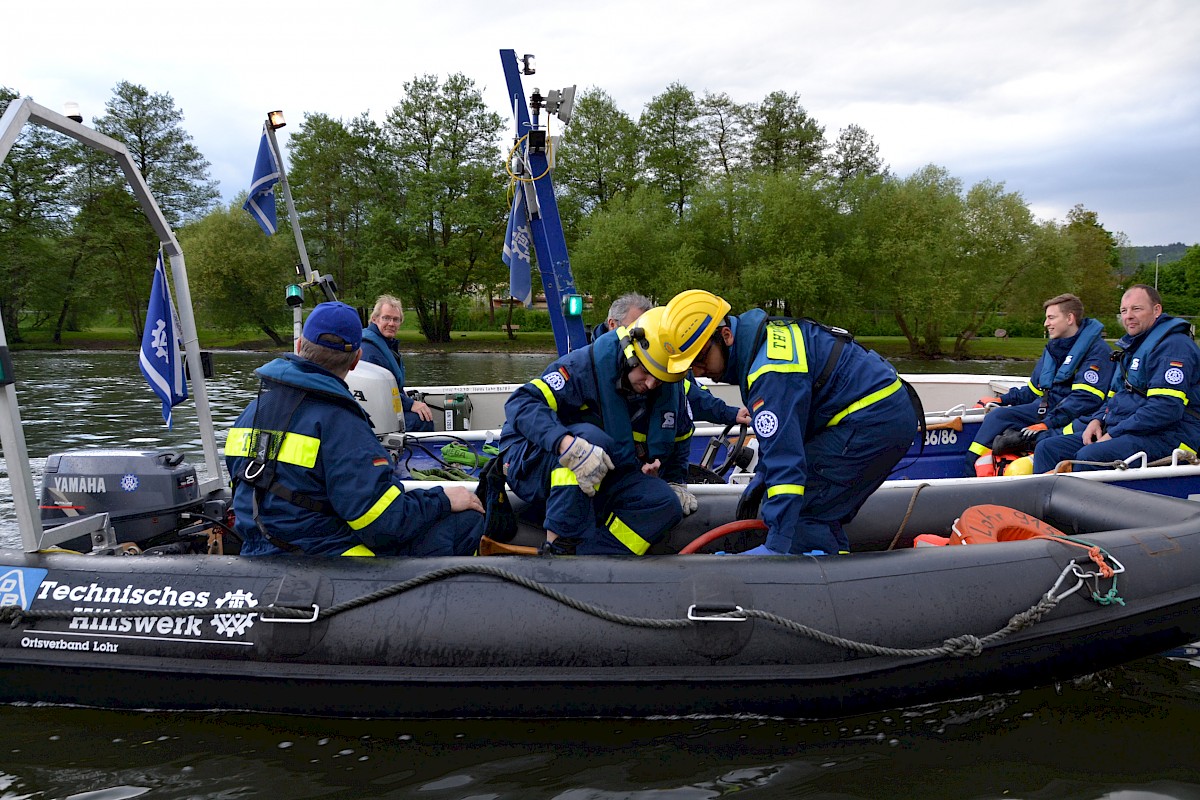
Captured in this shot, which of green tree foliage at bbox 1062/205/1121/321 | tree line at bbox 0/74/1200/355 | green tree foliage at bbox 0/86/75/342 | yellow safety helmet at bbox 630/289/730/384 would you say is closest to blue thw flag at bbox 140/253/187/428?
yellow safety helmet at bbox 630/289/730/384

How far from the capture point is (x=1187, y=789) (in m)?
2.41

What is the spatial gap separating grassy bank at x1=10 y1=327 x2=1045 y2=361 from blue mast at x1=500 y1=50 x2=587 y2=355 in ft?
69.4

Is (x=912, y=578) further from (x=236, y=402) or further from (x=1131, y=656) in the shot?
(x=236, y=402)

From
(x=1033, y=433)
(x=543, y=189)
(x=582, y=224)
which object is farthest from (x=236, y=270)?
(x=1033, y=433)

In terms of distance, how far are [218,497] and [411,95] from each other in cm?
3031

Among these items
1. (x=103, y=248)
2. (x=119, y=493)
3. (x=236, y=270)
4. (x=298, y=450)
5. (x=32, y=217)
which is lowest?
(x=119, y=493)

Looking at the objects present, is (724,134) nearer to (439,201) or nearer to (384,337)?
(439,201)

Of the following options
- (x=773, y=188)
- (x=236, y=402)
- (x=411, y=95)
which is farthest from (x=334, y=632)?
(x=411, y=95)

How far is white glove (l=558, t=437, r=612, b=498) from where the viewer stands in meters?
2.68

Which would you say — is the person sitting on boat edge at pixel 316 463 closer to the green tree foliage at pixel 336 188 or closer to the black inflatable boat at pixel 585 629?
the black inflatable boat at pixel 585 629

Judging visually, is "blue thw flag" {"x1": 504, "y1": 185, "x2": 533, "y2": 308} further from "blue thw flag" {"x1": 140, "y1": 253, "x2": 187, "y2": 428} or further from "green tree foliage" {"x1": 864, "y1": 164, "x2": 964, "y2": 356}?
"green tree foliage" {"x1": 864, "y1": 164, "x2": 964, "y2": 356}

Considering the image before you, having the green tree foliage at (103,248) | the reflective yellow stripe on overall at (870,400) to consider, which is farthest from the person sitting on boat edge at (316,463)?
the green tree foliage at (103,248)

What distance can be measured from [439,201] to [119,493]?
1122 inches

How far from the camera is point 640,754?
8.53ft
